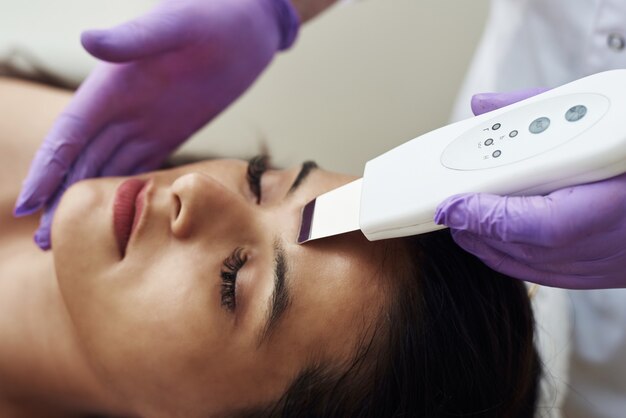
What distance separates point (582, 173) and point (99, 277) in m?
0.57

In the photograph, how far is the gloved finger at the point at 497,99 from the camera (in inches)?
25.6

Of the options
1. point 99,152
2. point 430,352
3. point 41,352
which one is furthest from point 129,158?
point 430,352

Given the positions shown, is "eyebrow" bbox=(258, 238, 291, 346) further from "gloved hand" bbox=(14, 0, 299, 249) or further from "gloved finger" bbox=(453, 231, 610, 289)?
"gloved hand" bbox=(14, 0, 299, 249)

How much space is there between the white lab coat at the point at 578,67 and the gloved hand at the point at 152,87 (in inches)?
14.7

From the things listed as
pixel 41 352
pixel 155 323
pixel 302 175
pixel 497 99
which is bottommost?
pixel 41 352

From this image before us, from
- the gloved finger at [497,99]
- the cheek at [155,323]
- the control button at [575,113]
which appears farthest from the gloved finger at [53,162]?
the control button at [575,113]

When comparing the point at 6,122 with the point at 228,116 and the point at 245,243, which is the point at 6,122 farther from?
the point at 245,243

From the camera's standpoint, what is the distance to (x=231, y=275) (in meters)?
0.72

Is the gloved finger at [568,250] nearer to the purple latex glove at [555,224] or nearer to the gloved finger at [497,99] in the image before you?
the purple latex glove at [555,224]

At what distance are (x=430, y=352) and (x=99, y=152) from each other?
2.08 feet

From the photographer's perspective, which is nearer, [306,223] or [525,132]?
[525,132]

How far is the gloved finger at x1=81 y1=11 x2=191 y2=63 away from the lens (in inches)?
34.1

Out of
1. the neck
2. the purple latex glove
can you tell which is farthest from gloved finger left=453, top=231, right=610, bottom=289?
the neck

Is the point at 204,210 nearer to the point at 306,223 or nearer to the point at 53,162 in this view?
the point at 306,223
